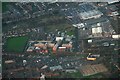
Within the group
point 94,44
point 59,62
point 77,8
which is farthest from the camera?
point 77,8

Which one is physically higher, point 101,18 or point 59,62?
point 101,18

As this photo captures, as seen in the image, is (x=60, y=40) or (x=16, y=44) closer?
(x=16, y=44)

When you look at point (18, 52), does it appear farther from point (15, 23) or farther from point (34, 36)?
point (15, 23)

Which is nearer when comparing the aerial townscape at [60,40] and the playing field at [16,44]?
the aerial townscape at [60,40]

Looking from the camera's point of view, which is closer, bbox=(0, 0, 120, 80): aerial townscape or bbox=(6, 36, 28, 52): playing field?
bbox=(0, 0, 120, 80): aerial townscape

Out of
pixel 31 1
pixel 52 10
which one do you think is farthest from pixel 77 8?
pixel 31 1
